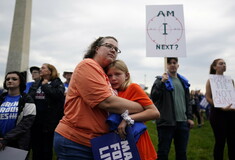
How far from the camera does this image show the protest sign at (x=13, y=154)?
2.14 m

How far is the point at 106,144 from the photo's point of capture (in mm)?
1341

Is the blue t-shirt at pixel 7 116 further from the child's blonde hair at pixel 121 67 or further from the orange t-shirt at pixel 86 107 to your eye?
the child's blonde hair at pixel 121 67

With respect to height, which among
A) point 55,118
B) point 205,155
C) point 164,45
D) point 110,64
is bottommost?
point 205,155

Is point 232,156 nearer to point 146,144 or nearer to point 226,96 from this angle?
point 226,96

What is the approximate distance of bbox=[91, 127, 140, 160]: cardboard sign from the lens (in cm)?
132

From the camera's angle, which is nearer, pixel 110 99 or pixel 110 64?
pixel 110 99

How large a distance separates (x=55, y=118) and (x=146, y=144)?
2.41m

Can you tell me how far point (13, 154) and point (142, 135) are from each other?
1622mm

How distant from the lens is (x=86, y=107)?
Result: 4.47 ft

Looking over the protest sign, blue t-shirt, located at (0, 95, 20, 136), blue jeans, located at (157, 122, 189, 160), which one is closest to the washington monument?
blue t-shirt, located at (0, 95, 20, 136)

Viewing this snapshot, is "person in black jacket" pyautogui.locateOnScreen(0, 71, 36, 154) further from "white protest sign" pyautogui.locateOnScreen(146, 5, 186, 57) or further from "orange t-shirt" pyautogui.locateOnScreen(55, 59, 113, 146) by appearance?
"white protest sign" pyautogui.locateOnScreen(146, 5, 186, 57)

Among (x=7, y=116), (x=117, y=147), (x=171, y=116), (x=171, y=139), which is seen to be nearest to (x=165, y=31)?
(x=171, y=116)

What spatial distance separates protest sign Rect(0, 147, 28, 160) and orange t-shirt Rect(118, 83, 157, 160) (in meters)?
1.40

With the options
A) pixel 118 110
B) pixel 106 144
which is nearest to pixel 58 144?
pixel 106 144
